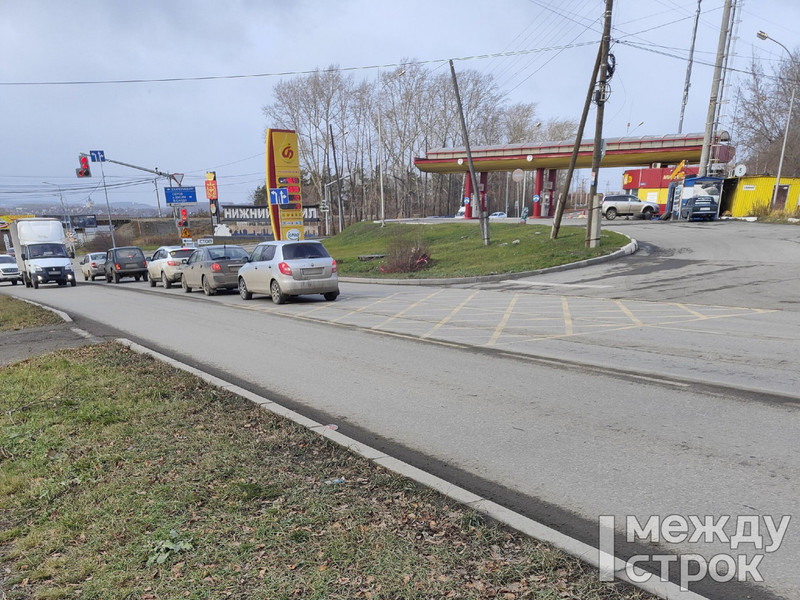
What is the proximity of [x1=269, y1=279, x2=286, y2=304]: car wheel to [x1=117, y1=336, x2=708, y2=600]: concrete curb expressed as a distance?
9369 mm

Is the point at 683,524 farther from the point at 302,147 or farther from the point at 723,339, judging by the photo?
the point at 302,147

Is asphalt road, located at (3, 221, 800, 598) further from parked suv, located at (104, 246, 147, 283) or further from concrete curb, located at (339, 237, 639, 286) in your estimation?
parked suv, located at (104, 246, 147, 283)

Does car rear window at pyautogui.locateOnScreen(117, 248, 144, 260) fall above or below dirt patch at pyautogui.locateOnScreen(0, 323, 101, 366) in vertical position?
below

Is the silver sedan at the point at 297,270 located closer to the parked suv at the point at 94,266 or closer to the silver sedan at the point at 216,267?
the silver sedan at the point at 216,267

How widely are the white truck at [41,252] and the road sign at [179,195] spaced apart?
23.0ft

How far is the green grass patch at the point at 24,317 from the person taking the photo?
1206 cm

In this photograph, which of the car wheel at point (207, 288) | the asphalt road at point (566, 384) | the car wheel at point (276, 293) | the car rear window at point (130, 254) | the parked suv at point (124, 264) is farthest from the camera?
the car rear window at point (130, 254)

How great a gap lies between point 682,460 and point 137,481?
13.6 feet

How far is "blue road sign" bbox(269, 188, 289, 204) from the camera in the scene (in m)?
25.8

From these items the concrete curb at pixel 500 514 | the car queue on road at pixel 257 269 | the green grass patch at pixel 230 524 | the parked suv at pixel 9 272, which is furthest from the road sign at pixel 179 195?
the concrete curb at pixel 500 514

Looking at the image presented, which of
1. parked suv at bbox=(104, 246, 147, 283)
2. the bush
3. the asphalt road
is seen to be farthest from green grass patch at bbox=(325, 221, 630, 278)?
parked suv at bbox=(104, 246, 147, 283)

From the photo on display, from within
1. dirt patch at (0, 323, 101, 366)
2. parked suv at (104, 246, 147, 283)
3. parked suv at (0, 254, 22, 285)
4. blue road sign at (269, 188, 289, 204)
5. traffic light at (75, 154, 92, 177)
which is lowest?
parked suv at (0, 254, 22, 285)

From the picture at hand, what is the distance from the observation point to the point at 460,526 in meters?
3.13

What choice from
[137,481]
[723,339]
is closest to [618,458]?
[137,481]
